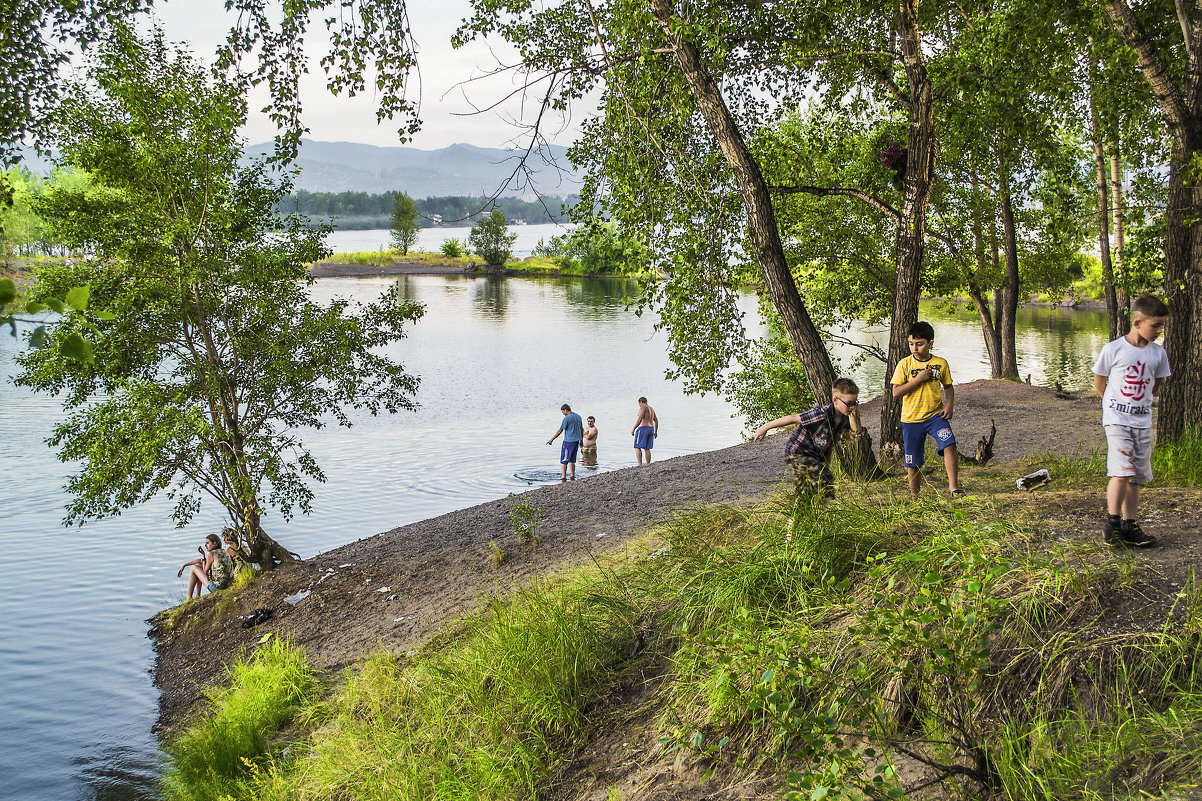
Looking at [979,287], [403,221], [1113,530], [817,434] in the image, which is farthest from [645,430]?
[403,221]

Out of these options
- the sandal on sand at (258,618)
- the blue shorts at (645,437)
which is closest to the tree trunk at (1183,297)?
the sandal on sand at (258,618)

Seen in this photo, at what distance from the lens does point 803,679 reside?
3.60m

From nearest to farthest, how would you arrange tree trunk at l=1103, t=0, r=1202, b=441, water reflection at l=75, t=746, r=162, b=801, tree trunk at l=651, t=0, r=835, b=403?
tree trunk at l=1103, t=0, r=1202, b=441 → water reflection at l=75, t=746, r=162, b=801 → tree trunk at l=651, t=0, r=835, b=403

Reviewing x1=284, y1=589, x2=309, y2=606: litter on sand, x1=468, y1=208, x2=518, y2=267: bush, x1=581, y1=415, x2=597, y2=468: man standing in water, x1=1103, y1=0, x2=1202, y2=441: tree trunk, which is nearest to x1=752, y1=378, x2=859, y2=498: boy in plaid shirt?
x1=1103, y1=0, x2=1202, y2=441: tree trunk

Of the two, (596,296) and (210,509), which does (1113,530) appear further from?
(596,296)

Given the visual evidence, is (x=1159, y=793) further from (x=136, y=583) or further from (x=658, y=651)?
(x=136, y=583)

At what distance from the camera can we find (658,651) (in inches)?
196

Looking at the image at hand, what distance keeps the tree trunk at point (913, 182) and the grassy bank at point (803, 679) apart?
279cm

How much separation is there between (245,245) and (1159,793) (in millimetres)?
11325

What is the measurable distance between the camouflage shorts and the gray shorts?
1708 millimetres

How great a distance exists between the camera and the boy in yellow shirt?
655cm

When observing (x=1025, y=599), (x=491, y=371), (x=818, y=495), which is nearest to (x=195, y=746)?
(x=818, y=495)

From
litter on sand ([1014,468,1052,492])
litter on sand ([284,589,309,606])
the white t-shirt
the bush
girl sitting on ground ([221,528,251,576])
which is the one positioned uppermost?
the bush

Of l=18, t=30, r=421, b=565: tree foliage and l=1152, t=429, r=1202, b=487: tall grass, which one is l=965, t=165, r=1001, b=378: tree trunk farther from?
l=18, t=30, r=421, b=565: tree foliage
